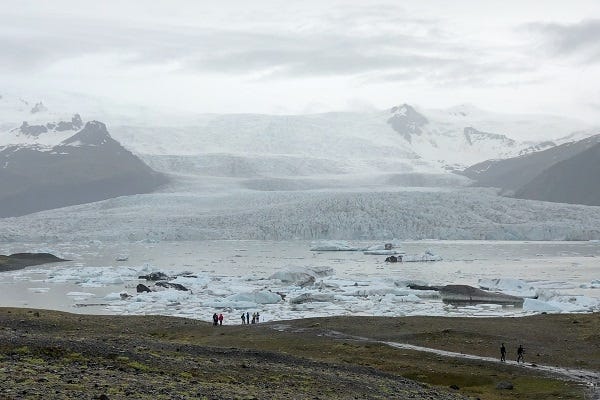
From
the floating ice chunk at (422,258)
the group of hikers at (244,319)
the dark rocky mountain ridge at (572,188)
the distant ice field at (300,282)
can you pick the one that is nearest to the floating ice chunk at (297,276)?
the distant ice field at (300,282)

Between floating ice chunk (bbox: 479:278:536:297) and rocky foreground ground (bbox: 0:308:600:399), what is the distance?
11160mm

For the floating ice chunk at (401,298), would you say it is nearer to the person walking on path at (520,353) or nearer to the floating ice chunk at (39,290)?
the person walking on path at (520,353)

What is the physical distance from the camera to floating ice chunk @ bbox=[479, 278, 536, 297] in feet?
167

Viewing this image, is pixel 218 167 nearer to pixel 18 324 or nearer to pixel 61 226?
pixel 61 226

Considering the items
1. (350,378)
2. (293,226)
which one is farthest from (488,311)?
(293,226)

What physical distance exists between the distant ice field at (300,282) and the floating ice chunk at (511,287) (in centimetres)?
8

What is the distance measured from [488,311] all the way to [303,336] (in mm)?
15379

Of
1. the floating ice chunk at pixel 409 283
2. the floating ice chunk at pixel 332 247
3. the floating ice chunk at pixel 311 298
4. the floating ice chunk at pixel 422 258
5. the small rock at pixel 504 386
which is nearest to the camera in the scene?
the small rock at pixel 504 386

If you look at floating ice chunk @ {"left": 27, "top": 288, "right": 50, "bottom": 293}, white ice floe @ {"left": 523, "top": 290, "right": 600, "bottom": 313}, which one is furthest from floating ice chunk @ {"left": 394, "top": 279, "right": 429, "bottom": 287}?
floating ice chunk @ {"left": 27, "top": 288, "right": 50, "bottom": 293}

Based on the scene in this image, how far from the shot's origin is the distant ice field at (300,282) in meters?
46.0

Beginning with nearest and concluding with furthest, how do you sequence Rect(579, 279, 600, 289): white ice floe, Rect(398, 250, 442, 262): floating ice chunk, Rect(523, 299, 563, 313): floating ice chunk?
1. Rect(523, 299, 563, 313): floating ice chunk
2. Rect(579, 279, 600, 289): white ice floe
3. Rect(398, 250, 442, 262): floating ice chunk

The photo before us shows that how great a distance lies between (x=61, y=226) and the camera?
115m

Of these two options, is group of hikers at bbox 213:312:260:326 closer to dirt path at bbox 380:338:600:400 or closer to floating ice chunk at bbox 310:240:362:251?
dirt path at bbox 380:338:600:400

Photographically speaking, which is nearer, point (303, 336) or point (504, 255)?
point (303, 336)
